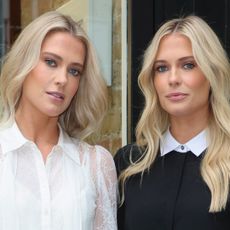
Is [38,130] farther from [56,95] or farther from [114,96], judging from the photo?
[114,96]

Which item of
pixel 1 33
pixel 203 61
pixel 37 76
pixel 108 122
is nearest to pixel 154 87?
pixel 203 61

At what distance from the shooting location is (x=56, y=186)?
2.30m

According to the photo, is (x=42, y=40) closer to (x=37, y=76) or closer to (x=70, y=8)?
(x=37, y=76)

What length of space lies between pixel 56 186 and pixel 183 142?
1.83 ft

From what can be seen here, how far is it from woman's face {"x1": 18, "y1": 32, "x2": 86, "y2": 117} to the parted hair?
3 centimetres

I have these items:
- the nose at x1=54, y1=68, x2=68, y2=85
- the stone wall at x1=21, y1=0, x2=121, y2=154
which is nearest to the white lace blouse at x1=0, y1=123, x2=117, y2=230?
the nose at x1=54, y1=68, x2=68, y2=85

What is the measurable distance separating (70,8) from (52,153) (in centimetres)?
177

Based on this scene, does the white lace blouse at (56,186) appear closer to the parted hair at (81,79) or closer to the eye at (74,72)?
the parted hair at (81,79)

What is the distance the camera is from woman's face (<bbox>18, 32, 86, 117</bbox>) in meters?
2.35

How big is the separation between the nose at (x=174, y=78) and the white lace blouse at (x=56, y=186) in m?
0.39

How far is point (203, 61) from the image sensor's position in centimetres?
242

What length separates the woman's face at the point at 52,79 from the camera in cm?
235

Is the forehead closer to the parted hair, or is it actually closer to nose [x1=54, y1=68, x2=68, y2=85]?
the parted hair

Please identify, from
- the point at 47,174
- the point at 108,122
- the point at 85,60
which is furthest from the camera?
the point at 108,122
